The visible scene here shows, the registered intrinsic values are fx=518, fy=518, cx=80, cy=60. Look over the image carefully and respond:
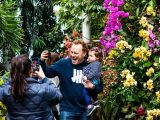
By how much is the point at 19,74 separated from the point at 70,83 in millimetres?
1364

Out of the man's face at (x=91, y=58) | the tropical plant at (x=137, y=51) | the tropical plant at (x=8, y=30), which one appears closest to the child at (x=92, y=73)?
the man's face at (x=91, y=58)

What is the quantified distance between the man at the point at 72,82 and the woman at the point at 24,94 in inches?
44.9

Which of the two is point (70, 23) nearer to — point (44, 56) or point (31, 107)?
point (44, 56)

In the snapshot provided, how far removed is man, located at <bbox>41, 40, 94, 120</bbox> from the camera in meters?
5.31

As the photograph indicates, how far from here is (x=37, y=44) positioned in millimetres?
19656

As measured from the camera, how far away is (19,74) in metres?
4.05

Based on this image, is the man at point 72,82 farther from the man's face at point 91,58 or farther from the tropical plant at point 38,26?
the tropical plant at point 38,26

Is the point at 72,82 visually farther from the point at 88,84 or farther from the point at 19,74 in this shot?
the point at 19,74

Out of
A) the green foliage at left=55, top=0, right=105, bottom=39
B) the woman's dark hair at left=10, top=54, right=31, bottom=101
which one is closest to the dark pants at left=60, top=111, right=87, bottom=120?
the woman's dark hair at left=10, top=54, right=31, bottom=101

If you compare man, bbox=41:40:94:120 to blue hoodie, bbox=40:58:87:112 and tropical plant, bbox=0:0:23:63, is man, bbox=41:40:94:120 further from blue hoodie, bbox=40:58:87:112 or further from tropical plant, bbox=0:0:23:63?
tropical plant, bbox=0:0:23:63

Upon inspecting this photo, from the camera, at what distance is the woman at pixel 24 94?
13.3 ft

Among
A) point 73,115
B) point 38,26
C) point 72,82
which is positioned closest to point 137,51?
point 72,82

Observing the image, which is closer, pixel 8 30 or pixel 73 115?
pixel 73 115

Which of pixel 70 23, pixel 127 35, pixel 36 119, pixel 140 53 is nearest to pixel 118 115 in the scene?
pixel 127 35
